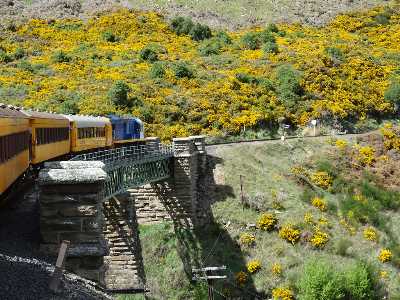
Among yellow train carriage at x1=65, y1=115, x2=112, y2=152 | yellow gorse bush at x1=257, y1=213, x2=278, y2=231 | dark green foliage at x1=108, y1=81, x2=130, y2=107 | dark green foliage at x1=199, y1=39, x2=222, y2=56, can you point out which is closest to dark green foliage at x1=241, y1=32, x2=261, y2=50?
dark green foliage at x1=199, y1=39, x2=222, y2=56

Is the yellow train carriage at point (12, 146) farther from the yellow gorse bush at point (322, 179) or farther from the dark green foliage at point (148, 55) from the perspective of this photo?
the dark green foliage at point (148, 55)

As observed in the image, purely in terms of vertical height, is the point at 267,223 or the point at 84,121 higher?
the point at 84,121

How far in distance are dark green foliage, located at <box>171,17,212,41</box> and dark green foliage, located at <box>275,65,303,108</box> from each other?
18.1 meters

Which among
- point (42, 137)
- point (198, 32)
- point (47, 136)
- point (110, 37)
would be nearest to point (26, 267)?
point (42, 137)

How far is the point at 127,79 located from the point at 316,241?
29780 mm

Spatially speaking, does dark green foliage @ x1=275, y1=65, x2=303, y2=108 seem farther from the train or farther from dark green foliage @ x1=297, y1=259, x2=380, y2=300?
dark green foliage @ x1=297, y1=259, x2=380, y2=300

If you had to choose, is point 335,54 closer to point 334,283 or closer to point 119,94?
point 119,94

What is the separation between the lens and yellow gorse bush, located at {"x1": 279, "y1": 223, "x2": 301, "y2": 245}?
31.4 metres

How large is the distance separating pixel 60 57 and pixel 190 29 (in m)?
18.9

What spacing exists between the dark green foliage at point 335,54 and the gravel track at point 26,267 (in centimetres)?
5183

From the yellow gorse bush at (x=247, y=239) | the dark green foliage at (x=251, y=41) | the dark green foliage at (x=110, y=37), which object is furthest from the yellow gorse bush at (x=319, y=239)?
the dark green foliage at (x=110, y=37)

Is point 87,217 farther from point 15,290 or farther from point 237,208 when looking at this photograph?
point 237,208

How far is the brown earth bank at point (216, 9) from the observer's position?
252 feet

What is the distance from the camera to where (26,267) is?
A: 972 cm
